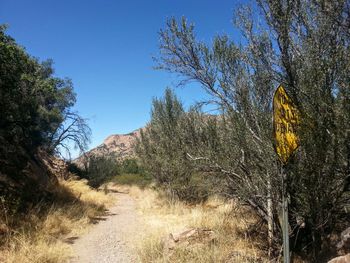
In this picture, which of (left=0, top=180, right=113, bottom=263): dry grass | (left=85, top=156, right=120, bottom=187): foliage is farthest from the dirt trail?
(left=85, top=156, right=120, bottom=187): foliage

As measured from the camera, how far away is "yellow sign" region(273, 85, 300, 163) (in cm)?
431

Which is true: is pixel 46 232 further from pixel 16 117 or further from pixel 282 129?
pixel 282 129

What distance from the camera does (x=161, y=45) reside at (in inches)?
331

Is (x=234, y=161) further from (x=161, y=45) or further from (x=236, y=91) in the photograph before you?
(x=161, y=45)

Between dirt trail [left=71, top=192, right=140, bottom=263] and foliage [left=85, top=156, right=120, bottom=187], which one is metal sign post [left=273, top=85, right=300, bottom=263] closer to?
dirt trail [left=71, top=192, right=140, bottom=263]

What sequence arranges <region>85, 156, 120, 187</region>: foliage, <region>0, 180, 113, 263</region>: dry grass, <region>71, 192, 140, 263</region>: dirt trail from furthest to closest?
<region>85, 156, 120, 187</region>: foliage → <region>71, 192, 140, 263</region>: dirt trail → <region>0, 180, 113, 263</region>: dry grass

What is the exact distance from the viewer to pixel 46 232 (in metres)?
9.38

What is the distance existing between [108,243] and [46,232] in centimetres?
158

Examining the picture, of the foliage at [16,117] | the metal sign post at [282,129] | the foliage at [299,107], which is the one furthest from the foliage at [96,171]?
the metal sign post at [282,129]

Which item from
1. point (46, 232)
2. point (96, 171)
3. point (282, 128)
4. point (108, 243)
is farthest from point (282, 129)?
point (96, 171)

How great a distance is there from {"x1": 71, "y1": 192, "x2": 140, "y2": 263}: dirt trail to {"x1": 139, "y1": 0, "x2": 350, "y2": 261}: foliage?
2651 millimetres

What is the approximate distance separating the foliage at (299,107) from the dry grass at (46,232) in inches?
142

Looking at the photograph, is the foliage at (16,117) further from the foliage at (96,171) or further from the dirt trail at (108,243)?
the foliage at (96,171)

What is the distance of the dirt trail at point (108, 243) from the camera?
802 centimetres
